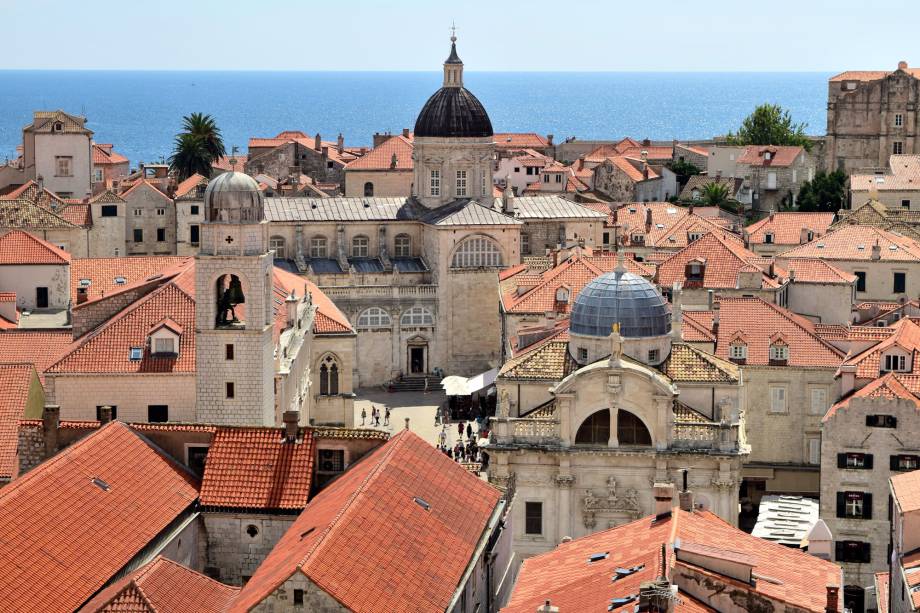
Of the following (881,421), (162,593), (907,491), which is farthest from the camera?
(881,421)

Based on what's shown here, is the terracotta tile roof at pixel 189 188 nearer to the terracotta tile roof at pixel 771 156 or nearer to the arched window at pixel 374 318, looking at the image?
the arched window at pixel 374 318

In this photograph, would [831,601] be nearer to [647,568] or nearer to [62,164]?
[647,568]

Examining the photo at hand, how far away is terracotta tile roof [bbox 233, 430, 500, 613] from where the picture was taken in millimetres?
36812

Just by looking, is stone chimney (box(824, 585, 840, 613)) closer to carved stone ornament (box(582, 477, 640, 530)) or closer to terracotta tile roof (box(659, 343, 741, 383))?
carved stone ornament (box(582, 477, 640, 530))

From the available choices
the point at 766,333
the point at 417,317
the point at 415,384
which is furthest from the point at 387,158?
the point at 766,333

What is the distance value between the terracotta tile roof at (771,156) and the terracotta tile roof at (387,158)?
25.0 m

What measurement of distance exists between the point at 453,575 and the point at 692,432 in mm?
16565

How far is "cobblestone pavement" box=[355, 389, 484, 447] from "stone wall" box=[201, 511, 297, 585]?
28.9 meters

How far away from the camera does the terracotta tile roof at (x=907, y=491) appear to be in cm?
4609

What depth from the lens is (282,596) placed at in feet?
118

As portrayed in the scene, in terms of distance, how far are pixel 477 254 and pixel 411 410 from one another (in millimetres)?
10888

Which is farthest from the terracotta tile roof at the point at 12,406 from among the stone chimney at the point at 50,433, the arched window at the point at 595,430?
the arched window at the point at 595,430

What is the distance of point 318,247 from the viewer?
3691 inches

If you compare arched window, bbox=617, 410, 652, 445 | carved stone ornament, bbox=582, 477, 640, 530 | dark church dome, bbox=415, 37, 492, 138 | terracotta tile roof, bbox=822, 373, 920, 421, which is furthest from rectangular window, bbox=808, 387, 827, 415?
dark church dome, bbox=415, 37, 492, 138
